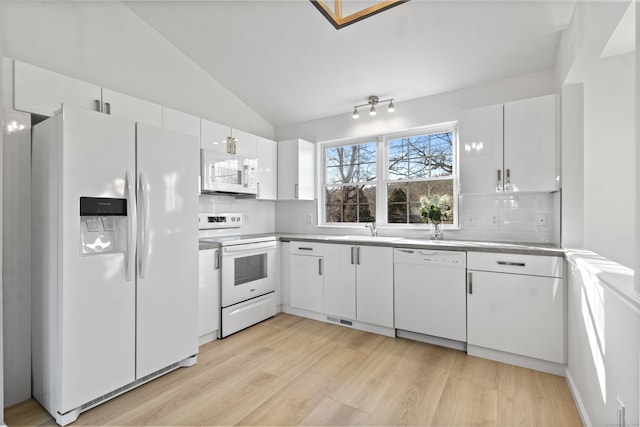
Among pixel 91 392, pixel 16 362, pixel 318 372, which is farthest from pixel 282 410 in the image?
pixel 16 362

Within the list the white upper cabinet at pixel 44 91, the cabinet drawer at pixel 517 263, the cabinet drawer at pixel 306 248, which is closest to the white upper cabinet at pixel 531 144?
the cabinet drawer at pixel 517 263

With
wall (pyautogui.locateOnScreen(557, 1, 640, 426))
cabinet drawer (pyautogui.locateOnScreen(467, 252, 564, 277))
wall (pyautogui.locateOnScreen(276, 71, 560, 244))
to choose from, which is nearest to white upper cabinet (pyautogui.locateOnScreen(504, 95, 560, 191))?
wall (pyautogui.locateOnScreen(557, 1, 640, 426))

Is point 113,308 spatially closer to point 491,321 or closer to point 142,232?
point 142,232

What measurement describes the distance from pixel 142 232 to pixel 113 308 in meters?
0.48

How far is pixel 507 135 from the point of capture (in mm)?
2641

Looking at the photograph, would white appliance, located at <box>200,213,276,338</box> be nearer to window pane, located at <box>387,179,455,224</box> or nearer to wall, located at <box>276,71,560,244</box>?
wall, located at <box>276,71,560,244</box>

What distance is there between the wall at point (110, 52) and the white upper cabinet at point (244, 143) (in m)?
0.42

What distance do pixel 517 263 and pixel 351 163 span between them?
2.22 m

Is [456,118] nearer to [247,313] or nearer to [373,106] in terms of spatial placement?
[373,106]

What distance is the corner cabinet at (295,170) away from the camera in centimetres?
388

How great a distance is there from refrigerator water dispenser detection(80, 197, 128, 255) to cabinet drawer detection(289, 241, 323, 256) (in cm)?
179

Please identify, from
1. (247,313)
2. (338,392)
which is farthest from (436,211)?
(247,313)

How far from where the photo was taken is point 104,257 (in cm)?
189

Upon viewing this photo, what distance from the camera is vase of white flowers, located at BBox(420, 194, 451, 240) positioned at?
3.07 meters
